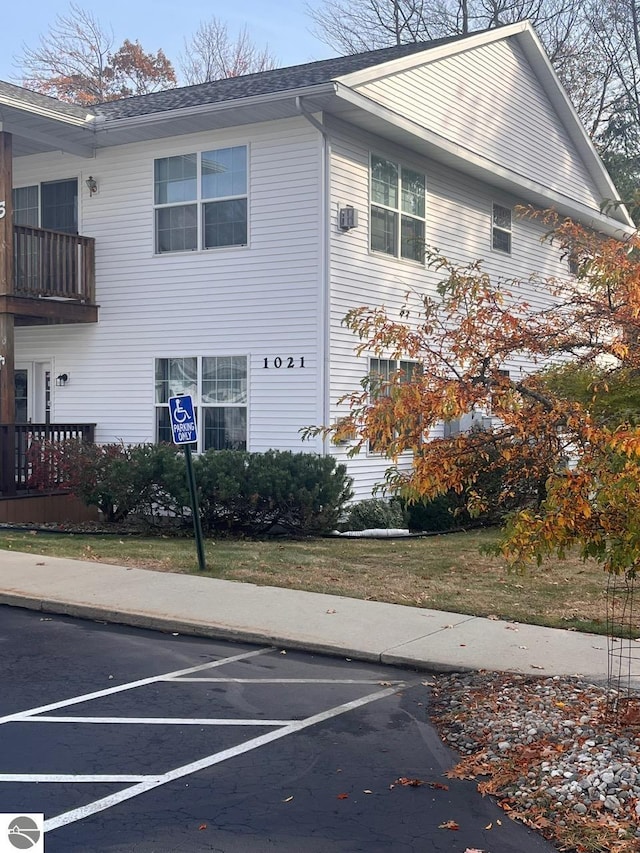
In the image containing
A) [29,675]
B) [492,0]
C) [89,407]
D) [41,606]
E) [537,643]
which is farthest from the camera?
[492,0]

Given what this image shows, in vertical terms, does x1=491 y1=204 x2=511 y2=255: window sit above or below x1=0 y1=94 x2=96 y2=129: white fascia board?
below

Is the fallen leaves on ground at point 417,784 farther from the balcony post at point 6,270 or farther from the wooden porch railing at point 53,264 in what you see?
the wooden porch railing at point 53,264

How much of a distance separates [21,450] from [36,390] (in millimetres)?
2656

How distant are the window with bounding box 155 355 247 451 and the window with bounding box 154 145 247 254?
1950mm

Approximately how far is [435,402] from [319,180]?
9817 mm

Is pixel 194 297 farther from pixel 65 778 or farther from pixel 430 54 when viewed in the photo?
pixel 65 778

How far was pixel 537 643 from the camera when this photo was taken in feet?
25.8

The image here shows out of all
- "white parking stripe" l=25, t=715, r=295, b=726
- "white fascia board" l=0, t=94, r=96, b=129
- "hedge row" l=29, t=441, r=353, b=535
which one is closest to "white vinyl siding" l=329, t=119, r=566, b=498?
"hedge row" l=29, t=441, r=353, b=535

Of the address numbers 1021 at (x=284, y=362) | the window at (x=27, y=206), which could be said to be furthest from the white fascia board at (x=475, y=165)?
the window at (x=27, y=206)

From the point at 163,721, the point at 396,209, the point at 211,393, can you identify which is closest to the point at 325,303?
the point at 211,393

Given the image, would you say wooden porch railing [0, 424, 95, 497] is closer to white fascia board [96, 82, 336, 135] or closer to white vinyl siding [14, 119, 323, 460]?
white vinyl siding [14, 119, 323, 460]

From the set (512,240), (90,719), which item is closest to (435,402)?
(90,719)

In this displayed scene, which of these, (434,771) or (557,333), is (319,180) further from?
(434,771)

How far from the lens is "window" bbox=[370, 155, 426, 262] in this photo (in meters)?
15.9
